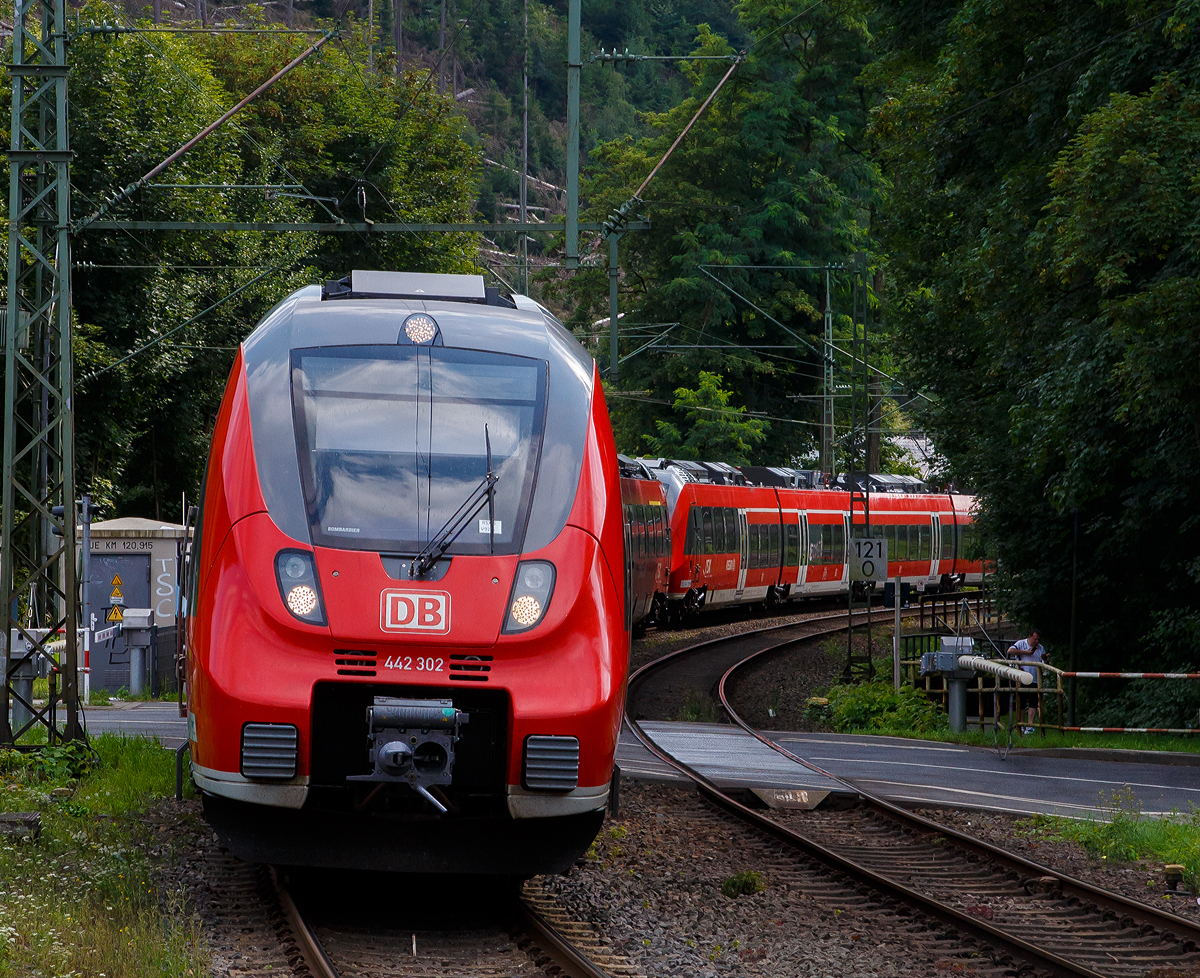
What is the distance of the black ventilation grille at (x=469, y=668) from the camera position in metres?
6.71

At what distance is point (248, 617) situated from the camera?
22.0 ft

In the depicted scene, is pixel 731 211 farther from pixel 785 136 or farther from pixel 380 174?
pixel 380 174

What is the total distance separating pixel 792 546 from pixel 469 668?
34.1 meters

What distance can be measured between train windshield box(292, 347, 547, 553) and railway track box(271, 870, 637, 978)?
1.82 m

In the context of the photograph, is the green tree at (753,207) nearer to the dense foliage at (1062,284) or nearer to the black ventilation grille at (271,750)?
the dense foliage at (1062,284)

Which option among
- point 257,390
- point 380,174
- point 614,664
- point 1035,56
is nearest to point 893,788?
point 614,664

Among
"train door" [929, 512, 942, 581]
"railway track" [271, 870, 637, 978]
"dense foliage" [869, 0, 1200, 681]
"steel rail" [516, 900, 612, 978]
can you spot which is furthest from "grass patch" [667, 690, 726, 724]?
"train door" [929, 512, 942, 581]

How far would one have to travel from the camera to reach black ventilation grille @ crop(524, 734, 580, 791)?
6.71m

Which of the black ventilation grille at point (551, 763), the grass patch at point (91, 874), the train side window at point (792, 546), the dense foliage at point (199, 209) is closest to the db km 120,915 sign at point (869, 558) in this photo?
the dense foliage at point (199, 209)

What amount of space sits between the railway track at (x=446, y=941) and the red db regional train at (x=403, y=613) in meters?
0.34

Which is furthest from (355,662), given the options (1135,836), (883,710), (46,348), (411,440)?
(883,710)

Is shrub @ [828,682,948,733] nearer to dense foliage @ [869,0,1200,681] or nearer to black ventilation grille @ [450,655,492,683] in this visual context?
dense foliage @ [869,0,1200,681]

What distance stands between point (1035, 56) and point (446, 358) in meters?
12.2

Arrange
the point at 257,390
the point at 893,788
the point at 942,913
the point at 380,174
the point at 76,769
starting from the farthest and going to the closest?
the point at 380,174
the point at 893,788
the point at 76,769
the point at 942,913
the point at 257,390
